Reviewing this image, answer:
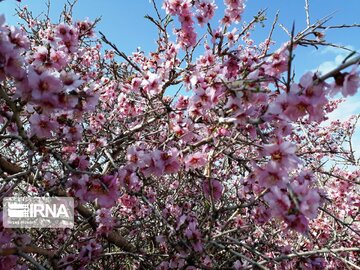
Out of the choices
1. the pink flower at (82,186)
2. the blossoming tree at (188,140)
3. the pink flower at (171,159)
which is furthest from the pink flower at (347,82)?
the pink flower at (82,186)

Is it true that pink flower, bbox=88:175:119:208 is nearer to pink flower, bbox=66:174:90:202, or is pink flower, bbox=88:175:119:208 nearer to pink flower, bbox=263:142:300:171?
pink flower, bbox=66:174:90:202

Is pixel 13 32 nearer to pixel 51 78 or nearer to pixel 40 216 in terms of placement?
pixel 51 78

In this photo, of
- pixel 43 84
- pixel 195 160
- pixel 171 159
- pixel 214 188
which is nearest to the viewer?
pixel 43 84

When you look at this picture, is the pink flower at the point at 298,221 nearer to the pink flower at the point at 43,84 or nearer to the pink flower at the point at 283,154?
the pink flower at the point at 283,154

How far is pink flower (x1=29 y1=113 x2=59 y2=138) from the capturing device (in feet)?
6.92

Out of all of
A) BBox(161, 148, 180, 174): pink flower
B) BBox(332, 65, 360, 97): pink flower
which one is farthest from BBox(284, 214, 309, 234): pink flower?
BBox(161, 148, 180, 174): pink flower

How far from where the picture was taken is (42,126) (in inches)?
84.8

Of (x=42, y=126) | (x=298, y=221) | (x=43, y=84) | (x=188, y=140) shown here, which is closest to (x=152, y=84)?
(x=188, y=140)

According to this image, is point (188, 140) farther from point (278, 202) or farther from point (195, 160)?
point (278, 202)

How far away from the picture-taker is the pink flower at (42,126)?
6.92 ft

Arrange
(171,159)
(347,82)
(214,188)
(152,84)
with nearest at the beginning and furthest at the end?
(347,82), (171,159), (214,188), (152,84)

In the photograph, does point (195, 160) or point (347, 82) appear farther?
point (195, 160)

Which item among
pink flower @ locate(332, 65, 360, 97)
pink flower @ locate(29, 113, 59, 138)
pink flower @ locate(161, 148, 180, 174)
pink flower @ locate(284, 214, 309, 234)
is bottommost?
pink flower @ locate(284, 214, 309, 234)

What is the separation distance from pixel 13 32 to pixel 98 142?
131cm
